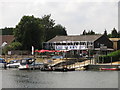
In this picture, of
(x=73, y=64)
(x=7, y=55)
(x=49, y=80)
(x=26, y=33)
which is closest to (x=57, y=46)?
(x=26, y=33)

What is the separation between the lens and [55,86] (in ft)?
204

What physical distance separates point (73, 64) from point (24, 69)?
12.5 m

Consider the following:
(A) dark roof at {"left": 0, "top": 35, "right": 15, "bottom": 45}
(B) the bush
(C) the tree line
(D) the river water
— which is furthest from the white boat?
(A) dark roof at {"left": 0, "top": 35, "right": 15, "bottom": 45}

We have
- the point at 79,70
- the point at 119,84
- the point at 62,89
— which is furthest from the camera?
the point at 79,70

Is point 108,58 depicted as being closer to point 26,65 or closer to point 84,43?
point 26,65

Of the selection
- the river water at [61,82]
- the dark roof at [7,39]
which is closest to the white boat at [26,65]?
the river water at [61,82]

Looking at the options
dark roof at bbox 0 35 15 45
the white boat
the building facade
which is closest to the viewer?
the white boat

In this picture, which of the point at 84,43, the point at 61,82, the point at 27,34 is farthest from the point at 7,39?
the point at 61,82

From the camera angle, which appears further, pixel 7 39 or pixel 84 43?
pixel 7 39

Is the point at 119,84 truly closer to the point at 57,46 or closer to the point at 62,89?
the point at 62,89

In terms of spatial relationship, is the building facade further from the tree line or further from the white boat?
the white boat

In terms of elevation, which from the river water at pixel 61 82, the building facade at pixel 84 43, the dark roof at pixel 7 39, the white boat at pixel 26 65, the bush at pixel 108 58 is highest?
the dark roof at pixel 7 39

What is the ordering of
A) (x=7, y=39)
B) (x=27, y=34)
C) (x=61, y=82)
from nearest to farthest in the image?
1. (x=61, y=82)
2. (x=27, y=34)
3. (x=7, y=39)

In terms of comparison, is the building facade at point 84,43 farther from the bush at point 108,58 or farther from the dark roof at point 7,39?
the bush at point 108,58
